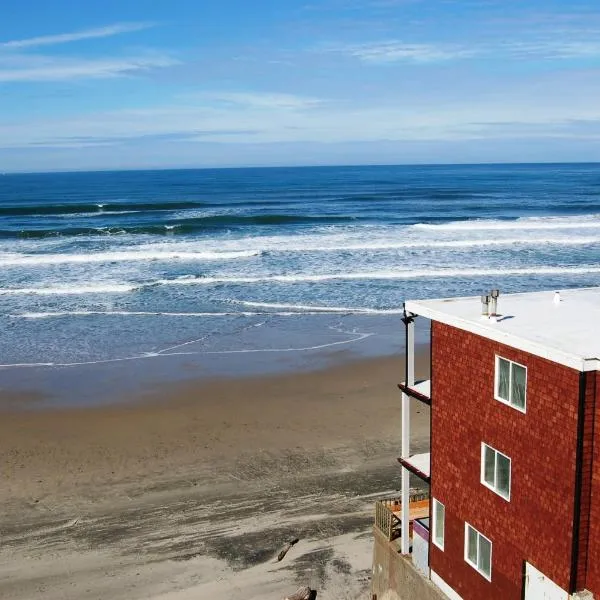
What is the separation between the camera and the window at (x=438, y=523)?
12.0 m

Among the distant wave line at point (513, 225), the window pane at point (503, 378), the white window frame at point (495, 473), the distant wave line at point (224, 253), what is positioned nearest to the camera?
the window pane at point (503, 378)

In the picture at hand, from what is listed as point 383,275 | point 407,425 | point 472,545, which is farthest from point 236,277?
point 472,545

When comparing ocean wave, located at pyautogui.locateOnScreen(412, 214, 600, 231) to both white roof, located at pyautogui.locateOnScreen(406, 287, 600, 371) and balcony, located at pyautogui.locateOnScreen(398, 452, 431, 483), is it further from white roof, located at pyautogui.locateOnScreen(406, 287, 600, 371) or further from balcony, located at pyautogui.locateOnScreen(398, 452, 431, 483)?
white roof, located at pyautogui.locateOnScreen(406, 287, 600, 371)

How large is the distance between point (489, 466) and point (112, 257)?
141 feet

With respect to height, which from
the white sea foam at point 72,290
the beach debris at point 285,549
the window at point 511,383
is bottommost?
the beach debris at point 285,549

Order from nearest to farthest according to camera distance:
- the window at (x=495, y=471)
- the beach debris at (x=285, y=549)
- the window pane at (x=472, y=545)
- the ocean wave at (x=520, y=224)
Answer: the window at (x=495, y=471) < the window pane at (x=472, y=545) < the beach debris at (x=285, y=549) < the ocean wave at (x=520, y=224)

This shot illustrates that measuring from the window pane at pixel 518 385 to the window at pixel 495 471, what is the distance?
33.1 inches

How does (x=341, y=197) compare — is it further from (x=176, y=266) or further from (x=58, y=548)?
(x=58, y=548)

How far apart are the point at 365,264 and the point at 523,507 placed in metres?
36.9

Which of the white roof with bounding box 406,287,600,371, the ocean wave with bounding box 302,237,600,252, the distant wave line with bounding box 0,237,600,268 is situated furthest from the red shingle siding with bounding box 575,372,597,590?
the ocean wave with bounding box 302,237,600,252

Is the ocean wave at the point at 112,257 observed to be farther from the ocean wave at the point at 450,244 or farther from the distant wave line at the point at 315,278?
the distant wave line at the point at 315,278

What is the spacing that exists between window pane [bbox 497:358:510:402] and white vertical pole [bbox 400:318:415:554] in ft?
7.02

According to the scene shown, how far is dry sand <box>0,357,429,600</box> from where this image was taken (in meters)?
14.3

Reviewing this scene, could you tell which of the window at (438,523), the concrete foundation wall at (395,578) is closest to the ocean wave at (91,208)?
the concrete foundation wall at (395,578)
